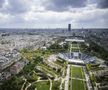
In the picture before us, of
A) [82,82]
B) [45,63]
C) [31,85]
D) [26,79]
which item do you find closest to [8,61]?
[45,63]

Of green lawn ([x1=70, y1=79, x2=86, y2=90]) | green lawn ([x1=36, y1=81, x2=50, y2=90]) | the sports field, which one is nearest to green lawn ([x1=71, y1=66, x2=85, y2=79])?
the sports field

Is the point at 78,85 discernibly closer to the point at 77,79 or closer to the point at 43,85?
the point at 77,79

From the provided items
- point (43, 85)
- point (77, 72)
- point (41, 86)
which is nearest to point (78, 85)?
point (43, 85)

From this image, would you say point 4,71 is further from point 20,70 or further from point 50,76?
point 50,76

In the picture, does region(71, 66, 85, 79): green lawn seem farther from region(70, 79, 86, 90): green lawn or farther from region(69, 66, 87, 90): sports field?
region(70, 79, 86, 90): green lawn

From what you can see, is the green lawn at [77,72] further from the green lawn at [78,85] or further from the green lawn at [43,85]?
the green lawn at [43,85]

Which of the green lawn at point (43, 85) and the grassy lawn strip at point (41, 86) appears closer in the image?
the grassy lawn strip at point (41, 86)

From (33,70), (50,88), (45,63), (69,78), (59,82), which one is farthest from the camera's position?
(45,63)

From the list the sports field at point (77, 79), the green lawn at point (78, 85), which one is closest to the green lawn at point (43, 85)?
the sports field at point (77, 79)
